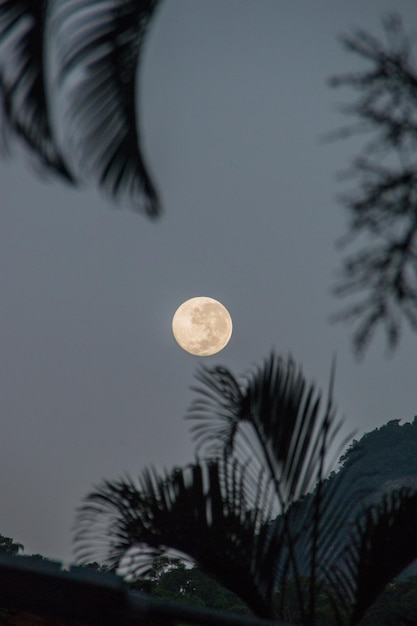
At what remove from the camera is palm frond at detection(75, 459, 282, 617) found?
9.04 feet

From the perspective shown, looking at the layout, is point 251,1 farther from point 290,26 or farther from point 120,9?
point 120,9

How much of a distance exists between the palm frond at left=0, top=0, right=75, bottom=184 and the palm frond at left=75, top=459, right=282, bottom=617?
5.29ft

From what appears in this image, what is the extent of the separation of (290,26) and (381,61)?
0.88 metres

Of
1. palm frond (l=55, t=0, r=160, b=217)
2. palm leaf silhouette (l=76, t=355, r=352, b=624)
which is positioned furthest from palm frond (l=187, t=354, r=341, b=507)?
palm frond (l=55, t=0, r=160, b=217)

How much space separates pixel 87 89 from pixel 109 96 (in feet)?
0.18

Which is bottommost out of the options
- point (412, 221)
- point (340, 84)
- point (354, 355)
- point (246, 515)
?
point (246, 515)

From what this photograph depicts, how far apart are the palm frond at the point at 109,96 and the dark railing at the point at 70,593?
90 centimetres

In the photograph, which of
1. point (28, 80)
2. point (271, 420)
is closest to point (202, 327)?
point (271, 420)

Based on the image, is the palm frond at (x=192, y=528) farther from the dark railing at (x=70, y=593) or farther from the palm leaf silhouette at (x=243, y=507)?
the dark railing at (x=70, y=593)

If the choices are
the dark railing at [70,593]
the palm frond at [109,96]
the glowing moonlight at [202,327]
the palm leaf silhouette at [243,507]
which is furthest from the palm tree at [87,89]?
the glowing moonlight at [202,327]

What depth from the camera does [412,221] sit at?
2941 mm

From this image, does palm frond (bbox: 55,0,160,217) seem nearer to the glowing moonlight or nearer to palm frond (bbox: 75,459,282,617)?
palm frond (bbox: 75,459,282,617)

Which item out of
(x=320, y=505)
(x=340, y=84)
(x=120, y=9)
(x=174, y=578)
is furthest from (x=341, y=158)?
(x=174, y=578)

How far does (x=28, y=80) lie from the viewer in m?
1.58
